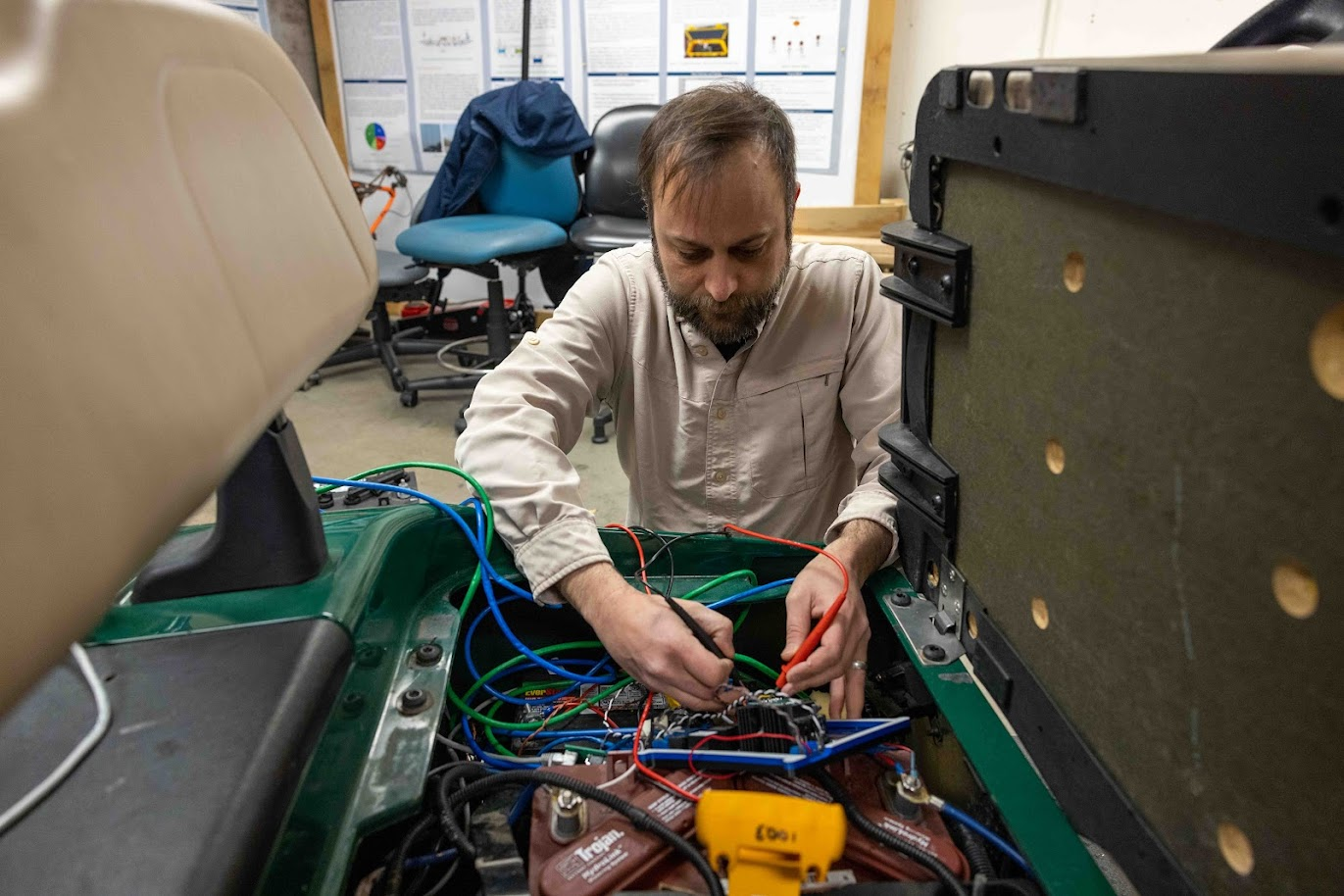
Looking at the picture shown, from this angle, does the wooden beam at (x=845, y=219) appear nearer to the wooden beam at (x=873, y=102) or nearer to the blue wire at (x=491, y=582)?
the wooden beam at (x=873, y=102)

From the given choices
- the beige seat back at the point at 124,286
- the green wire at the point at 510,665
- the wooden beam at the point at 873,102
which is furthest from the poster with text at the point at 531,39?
the beige seat back at the point at 124,286

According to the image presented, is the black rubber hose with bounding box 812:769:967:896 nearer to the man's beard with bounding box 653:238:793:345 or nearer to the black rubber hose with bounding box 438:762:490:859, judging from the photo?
the black rubber hose with bounding box 438:762:490:859

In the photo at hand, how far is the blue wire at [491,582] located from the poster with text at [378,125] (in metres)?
3.53

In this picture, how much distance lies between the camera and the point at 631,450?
1.45 m

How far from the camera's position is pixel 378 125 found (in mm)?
4059

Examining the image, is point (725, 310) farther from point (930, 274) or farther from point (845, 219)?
point (845, 219)

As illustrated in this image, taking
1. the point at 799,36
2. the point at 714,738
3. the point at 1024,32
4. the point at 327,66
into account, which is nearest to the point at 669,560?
the point at 714,738

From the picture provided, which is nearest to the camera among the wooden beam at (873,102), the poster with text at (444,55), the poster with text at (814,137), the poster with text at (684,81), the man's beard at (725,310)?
the man's beard at (725,310)

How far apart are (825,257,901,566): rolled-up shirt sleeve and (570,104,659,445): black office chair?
5.90 feet

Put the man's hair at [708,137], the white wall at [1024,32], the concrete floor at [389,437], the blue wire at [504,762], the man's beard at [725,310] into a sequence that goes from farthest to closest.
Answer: the concrete floor at [389,437]
the white wall at [1024,32]
the man's beard at [725,310]
the man's hair at [708,137]
the blue wire at [504,762]

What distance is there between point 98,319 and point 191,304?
0.08 meters

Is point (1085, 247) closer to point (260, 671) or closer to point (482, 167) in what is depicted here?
point (260, 671)

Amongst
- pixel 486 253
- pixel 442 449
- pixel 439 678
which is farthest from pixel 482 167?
pixel 439 678

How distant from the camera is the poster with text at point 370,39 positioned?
3.83 metres
